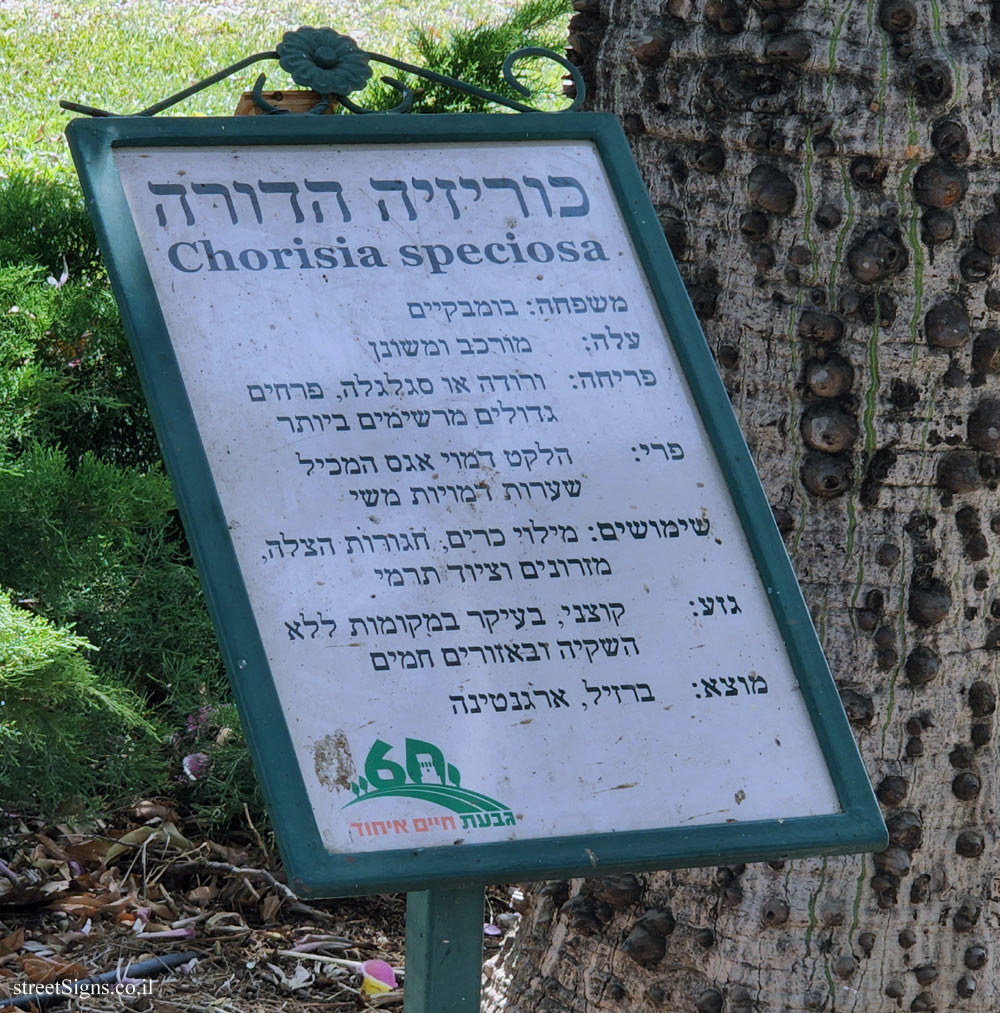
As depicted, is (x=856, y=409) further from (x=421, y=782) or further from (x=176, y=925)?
(x=176, y=925)

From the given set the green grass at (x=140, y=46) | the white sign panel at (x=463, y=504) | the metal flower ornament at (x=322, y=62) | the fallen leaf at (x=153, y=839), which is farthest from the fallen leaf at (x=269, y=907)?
the green grass at (x=140, y=46)

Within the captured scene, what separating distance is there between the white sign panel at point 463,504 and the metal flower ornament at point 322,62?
0.14 meters

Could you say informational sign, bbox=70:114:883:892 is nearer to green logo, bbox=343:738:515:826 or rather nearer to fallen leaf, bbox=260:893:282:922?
green logo, bbox=343:738:515:826

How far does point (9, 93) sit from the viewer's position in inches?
306

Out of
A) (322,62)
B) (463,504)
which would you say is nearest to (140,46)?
(322,62)

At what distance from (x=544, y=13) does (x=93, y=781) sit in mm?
2772

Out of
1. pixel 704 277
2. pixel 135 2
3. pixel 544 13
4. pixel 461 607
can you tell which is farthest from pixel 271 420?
pixel 135 2

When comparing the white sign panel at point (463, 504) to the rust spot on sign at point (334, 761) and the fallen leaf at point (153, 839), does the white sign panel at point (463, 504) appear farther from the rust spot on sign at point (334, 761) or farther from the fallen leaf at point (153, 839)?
the fallen leaf at point (153, 839)

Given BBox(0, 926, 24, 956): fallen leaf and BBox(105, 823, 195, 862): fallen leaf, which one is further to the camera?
BBox(105, 823, 195, 862): fallen leaf

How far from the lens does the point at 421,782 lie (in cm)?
137

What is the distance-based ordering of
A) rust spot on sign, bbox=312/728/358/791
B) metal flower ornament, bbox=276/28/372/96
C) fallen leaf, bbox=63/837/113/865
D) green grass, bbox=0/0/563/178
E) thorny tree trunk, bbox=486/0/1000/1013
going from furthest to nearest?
green grass, bbox=0/0/563/178, fallen leaf, bbox=63/837/113/865, thorny tree trunk, bbox=486/0/1000/1013, metal flower ornament, bbox=276/28/372/96, rust spot on sign, bbox=312/728/358/791

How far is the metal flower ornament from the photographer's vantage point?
1734mm

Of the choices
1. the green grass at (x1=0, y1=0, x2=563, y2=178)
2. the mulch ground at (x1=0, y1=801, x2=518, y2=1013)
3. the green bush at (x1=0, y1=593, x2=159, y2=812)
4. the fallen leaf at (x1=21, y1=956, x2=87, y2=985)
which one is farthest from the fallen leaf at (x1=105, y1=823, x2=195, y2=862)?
the green grass at (x1=0, y1=0, x2=563, y2=178)

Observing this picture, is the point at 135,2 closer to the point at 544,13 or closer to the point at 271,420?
the point at 544,13
